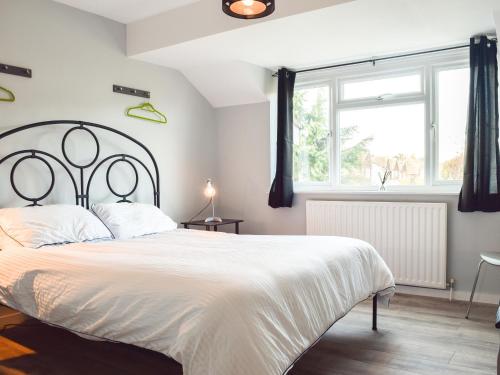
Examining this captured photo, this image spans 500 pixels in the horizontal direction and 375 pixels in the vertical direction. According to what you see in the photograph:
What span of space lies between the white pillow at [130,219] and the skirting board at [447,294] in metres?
2.15

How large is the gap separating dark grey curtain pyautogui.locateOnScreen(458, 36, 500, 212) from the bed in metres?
1.21

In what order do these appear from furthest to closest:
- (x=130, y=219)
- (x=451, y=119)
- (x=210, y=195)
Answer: (x=210, y=195) → (x=451, y=119) → (x=130, y=219)

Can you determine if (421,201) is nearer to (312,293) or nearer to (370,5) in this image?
(370,5)

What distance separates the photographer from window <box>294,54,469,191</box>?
383cm

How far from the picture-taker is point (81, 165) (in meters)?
3.49

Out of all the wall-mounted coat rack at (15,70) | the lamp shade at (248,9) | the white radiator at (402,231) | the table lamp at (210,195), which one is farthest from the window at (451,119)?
the wall-mounted coat rack at (15,70)

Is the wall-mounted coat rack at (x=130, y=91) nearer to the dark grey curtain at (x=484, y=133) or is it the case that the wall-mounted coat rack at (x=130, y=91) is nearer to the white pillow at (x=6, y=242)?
the white pillow at (x=6, y=242)

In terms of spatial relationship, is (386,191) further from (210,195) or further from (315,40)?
(210,195)

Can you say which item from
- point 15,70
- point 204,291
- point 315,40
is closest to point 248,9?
point 204,291

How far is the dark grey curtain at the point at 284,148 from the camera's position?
4340 millimetres

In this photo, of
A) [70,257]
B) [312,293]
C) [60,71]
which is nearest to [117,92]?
[60,71]

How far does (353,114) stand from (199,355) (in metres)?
3.29

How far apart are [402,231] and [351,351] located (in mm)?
1536

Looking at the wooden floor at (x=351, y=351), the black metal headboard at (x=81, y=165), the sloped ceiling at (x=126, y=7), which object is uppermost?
the sloped ceiling at (x=126, y=7)
